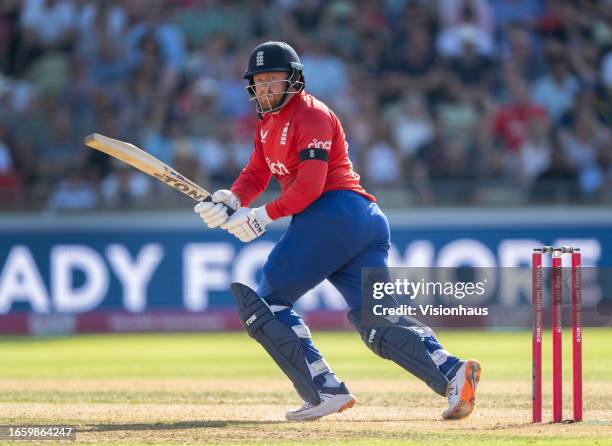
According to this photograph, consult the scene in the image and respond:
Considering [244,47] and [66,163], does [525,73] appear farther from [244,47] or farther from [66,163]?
[66,163]

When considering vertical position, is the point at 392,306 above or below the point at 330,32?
below

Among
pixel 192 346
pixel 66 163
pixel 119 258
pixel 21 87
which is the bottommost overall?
pixel 192 346

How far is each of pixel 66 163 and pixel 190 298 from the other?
251 cm

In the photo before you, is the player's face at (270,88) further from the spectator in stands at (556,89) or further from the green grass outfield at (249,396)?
the spectator in stands at (556,89)

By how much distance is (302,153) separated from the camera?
675cm

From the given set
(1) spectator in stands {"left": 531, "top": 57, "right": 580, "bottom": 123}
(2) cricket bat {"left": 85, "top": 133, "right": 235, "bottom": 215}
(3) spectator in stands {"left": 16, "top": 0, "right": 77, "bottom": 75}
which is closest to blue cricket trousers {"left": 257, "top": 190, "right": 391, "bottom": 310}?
(2) cricket bat {"left": 85, "top": 133, "right": 235, "bottom": 215}

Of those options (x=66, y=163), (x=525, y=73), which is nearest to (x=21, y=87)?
(x=66, y=163)

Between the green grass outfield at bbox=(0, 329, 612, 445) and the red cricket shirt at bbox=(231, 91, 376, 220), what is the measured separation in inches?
51.1

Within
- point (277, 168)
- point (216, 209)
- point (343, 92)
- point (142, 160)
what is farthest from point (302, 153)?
point (343, 92)

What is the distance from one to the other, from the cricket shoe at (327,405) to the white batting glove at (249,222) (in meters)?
1.00

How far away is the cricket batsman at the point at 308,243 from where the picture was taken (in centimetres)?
670

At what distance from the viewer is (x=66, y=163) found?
1608 cm

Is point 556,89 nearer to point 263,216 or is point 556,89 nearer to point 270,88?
point 270,88

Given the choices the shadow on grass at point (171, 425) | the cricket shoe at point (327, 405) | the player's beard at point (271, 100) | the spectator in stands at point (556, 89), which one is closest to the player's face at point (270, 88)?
the player's beard at point (271, 100)
